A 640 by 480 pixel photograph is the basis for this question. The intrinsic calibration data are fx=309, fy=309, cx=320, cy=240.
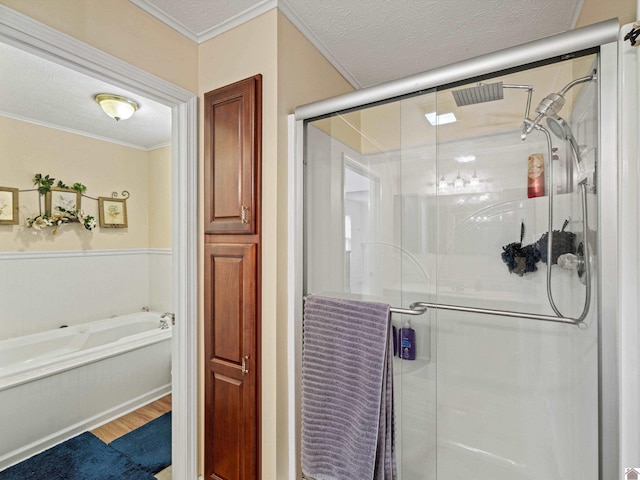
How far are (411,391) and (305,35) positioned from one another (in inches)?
70.8

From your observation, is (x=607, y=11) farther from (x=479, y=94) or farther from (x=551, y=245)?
(x=551, y=245)

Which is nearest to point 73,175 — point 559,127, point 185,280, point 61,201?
point 61,201

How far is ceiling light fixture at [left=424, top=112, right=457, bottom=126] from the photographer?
125 cm

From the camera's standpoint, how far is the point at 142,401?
2.67m

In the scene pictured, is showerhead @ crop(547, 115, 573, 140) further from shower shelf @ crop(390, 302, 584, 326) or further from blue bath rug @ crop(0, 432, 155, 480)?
blue bath rug @ crop(0, 432, 155, 480)

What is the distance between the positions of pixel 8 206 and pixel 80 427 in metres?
1.95

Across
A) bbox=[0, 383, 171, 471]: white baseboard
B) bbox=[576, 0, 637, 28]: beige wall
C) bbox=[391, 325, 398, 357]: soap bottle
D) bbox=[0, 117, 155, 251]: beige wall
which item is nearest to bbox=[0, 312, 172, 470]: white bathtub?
bbox=[0, 383, 171, 471]: white baseboard

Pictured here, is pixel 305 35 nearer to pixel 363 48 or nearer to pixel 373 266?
pixel 363 48

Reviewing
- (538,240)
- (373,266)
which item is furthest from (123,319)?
(538,240)

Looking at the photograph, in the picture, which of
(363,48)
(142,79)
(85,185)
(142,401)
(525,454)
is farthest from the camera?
(85,185)

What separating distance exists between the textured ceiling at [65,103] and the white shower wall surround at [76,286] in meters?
1.24

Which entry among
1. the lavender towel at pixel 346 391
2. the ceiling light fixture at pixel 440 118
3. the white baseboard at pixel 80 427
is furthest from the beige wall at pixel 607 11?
the white baseboard at pixel 80 427

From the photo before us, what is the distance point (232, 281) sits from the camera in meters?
1.51

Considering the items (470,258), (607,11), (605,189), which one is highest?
(607,11)
